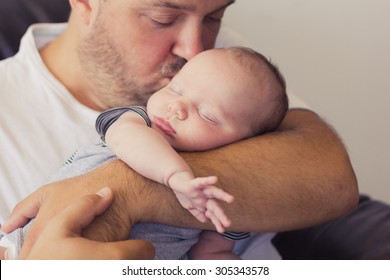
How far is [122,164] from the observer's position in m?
1.22

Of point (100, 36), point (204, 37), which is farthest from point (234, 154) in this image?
point (100, 36)

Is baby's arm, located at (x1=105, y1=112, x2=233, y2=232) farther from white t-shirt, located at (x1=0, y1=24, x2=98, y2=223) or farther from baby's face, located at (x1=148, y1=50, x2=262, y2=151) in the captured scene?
white t-shirt, located at (x1=0, y1=24, x2=98, y2=223)

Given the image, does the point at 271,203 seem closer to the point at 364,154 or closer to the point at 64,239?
the point at 64,239

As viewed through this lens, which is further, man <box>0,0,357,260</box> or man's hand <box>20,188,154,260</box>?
man <box>0,0,357,260</box>

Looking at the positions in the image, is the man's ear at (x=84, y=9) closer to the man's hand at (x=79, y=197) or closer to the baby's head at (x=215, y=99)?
the baby's head at (x=215, y=99)

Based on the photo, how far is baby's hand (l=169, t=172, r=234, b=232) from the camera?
948 millimetres

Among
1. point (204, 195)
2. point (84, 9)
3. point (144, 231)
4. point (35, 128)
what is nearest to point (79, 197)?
point (144, 231)

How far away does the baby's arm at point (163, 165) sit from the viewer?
0.97 m

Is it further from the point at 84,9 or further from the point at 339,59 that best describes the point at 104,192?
the point at 339,59

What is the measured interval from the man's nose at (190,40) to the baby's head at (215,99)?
24 centimetres

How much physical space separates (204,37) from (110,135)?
0.56 meters

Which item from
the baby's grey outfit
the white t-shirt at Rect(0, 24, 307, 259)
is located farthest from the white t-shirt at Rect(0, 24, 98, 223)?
the baby's grey outfit

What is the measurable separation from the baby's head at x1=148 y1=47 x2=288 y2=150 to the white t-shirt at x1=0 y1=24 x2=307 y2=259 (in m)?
0.44

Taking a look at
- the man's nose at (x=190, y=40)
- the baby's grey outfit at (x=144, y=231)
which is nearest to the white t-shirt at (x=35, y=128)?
the baby's grey outfit at (x=144, y=231)
